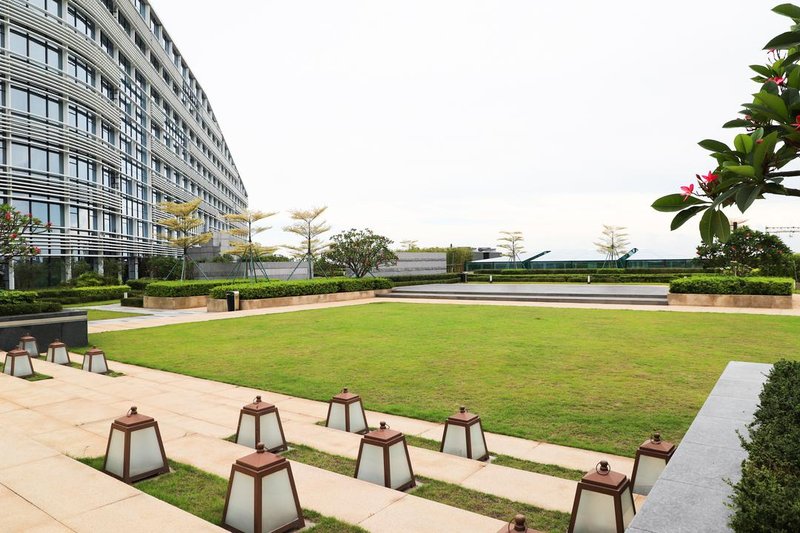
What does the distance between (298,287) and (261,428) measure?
2261cm

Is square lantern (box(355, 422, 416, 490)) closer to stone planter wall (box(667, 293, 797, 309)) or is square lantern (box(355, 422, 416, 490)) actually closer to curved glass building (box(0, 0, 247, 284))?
stone planter wall (box(667, 293, 797, 309))

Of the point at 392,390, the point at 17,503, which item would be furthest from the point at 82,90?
the point at 17,503

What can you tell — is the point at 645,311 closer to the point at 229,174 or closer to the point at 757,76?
the point at 757,76

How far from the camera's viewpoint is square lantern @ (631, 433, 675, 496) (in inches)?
174

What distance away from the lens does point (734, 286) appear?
73.0ft

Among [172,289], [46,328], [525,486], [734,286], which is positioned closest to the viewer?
[525,486]

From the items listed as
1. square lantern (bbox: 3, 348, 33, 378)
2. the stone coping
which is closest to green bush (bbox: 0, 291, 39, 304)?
square lantern (bbox: 3, 348, 33, 378)

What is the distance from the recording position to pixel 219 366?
10992mm

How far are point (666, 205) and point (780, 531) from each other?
1.53m

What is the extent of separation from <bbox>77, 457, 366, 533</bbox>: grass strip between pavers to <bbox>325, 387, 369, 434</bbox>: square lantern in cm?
199

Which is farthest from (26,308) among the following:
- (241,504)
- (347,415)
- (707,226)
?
(707,226)

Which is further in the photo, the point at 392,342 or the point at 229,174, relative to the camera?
the point at 229,174

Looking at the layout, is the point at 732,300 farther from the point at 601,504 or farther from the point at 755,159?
the point at 755,159

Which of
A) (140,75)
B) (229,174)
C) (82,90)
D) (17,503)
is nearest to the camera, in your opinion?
(17,503)
